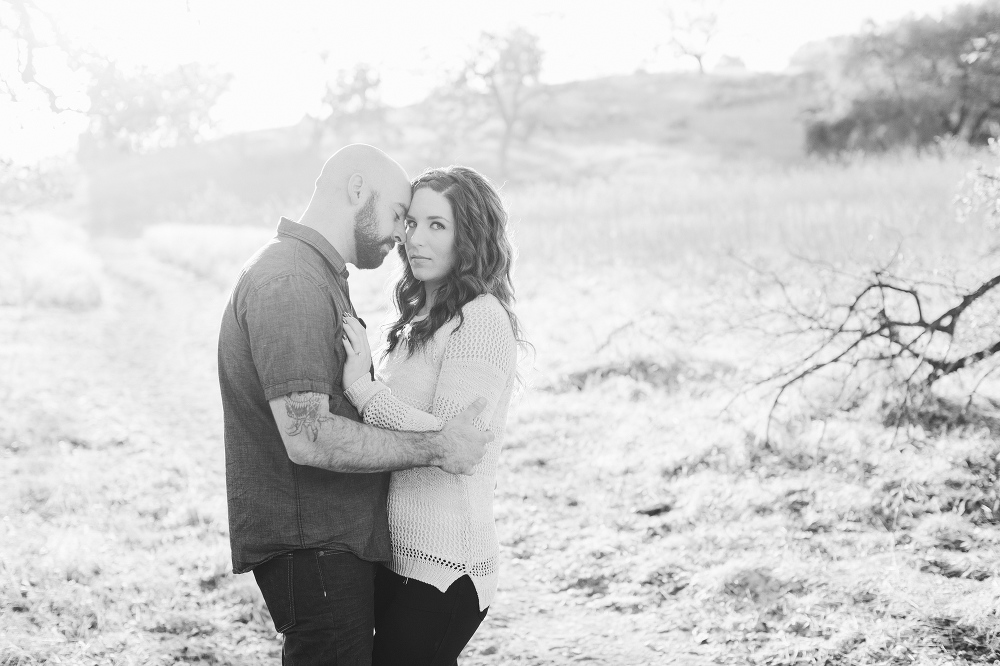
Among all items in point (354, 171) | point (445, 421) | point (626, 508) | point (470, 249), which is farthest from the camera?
point (626, 508)

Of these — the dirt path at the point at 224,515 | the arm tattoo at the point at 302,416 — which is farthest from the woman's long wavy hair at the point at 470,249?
the dirt path at the point at 224,515

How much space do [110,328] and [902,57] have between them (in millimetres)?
24961

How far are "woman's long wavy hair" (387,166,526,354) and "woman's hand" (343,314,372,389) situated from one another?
0.22 meters

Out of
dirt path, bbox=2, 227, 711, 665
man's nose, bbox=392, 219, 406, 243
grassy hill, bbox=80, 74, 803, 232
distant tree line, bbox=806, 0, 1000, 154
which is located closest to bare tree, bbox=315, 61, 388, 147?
grassy hill, bbox=80, 74, 803, 232

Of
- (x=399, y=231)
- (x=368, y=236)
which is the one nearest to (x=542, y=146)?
(x=399, y=231)

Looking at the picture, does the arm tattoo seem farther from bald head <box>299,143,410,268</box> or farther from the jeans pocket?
bald head <box>299,143,410,268</box>

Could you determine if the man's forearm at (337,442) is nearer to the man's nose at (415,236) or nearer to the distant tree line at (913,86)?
the man's nose at (415,236)

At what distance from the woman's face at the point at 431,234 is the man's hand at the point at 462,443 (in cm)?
51

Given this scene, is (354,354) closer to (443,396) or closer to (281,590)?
(443,396)

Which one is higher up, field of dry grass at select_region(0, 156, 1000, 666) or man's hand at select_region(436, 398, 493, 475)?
man's hand at select_region(436, 398, 493, 475)

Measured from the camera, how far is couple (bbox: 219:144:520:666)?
7.22 feet

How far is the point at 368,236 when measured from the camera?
8.38ft

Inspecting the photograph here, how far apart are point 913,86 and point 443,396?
2917 cm

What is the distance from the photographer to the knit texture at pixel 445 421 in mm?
2357
